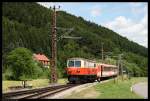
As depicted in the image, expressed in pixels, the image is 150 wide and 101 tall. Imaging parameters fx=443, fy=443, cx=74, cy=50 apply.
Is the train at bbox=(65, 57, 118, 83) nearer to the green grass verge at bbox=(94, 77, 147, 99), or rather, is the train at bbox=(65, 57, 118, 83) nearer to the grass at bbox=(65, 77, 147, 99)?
the green grass verge at bbox=(94, 77, 147, 99)

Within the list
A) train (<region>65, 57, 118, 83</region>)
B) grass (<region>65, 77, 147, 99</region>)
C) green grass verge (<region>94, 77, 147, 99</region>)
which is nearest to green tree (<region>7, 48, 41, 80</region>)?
grass (<region>65, 77, 147, 99</region>)

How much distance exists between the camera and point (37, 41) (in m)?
59.2

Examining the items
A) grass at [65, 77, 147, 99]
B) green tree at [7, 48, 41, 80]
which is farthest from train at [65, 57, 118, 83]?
grass at [65, 77, 147, 99]

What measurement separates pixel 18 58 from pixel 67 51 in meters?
18.4

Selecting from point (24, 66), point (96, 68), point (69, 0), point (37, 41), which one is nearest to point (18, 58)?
point (24, 66)

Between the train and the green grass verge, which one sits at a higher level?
the train

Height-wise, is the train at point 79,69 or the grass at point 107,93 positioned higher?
the train at point 79,69

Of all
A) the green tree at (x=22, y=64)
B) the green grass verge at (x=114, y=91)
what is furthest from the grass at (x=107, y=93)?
the green tree at (x=22, y=64)

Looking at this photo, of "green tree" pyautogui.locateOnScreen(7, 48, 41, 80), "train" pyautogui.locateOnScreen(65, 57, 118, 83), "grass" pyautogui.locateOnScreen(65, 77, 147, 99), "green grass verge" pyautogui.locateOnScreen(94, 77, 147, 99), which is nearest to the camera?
"grass" pyautogui.locateOnScreen(65, 77, 147, 99)

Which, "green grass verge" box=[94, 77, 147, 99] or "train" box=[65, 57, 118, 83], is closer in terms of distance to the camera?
"green grass verge" box=[94, 77, 147, 99]

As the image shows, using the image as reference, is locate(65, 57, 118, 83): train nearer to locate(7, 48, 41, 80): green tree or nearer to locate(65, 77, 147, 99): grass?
locate(7, 48, 41, 80): green tree

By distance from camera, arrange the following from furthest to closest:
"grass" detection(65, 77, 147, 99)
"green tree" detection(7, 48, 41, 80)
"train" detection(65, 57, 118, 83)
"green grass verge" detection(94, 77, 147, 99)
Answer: "train" detection(65, 57, 118, 83)
"green tree" detection(7, 48, 41, 80)
"green grass verge" detection(94, 77, 147, 99)
"grass" detection(65, 77, 147, 99)

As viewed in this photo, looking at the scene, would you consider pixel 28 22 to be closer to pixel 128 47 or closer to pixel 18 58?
pixel 128 47

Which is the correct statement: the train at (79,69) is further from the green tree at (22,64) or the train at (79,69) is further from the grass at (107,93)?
the grass at (107,93)
